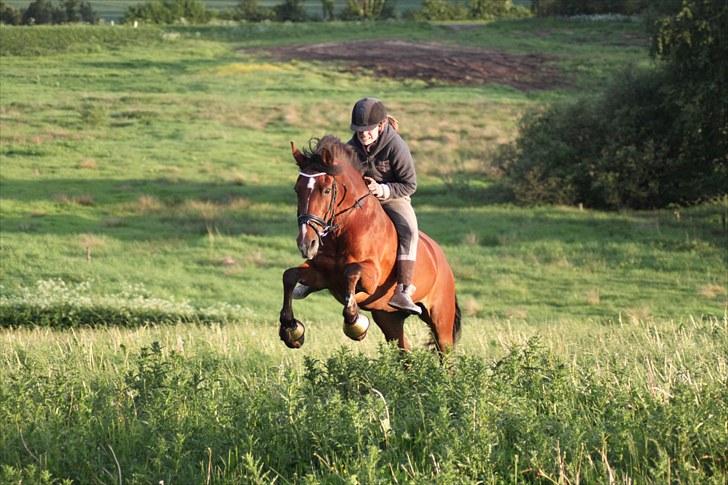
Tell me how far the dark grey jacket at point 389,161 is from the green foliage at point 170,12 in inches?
3772

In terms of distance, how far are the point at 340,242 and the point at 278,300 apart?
665 inches

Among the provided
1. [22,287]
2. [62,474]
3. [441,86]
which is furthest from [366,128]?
[441,86]

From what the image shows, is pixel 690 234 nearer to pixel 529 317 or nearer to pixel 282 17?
pixel 529 317

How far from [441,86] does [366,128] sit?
5732 centimetres

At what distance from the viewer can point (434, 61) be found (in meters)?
74.7

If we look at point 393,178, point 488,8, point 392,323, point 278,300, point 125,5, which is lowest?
point 278,300

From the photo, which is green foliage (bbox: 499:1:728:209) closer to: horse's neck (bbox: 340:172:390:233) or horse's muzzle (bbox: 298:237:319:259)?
horse's neck (bbox: 340:172:390:233)

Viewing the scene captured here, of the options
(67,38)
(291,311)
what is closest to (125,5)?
(67,38)

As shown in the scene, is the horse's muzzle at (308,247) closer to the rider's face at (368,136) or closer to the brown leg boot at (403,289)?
the brown leg boot at (403,289)

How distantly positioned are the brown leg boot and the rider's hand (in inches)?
27.8

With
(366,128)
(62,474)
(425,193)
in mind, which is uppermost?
(366,128)

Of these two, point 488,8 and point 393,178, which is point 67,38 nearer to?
point 488,8

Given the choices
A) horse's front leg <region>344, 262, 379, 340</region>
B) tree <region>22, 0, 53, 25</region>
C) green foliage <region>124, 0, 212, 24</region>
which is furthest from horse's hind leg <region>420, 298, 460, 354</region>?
green foliage <region>124, 0, 212, 24</region>

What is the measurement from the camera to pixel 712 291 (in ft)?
88.2
